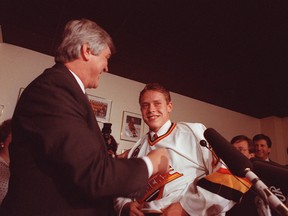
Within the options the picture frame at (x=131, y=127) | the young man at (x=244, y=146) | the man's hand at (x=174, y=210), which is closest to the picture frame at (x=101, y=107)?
the picture frame at (x=131, y=127)

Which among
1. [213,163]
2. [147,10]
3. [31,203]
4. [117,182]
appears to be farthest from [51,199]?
[147,10]

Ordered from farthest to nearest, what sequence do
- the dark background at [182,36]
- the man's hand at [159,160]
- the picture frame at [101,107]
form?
the picture frame at [101,107] → the dark background at [182,36] → the man's hand at [159,160]

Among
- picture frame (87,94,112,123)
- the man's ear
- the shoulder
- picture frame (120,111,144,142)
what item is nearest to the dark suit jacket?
the man's ear

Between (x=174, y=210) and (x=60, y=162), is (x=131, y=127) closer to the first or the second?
(x=174, y=210)

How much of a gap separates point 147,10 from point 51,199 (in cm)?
228

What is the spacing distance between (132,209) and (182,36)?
88.2 inches

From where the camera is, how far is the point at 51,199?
77 centimetres

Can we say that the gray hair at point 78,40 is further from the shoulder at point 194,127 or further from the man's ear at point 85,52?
the shoulder at point 194,127

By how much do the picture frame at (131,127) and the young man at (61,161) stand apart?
2.98m

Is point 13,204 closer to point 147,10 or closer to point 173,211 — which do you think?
point 173,211

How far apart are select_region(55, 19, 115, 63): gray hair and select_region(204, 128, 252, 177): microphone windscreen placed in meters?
0.56

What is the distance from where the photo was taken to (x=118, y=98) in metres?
3.99

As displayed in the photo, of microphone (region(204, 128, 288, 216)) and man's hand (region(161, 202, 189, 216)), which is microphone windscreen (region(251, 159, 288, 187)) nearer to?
microphone (region(204, 128, 288, 216))

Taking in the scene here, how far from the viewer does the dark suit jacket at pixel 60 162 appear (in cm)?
71
